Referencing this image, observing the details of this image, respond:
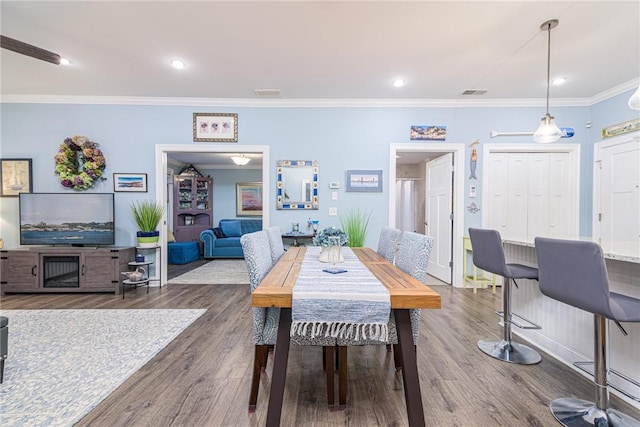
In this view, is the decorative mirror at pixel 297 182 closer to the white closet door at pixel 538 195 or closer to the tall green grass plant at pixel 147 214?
the tall green grass plant at pixel 147 214

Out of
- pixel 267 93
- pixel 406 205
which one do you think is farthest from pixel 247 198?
pixel 267 93

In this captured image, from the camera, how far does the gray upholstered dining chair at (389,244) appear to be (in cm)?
223

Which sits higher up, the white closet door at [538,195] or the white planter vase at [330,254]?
the white closet door at [538,195]

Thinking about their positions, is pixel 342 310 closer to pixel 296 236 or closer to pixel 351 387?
pixel 351 387

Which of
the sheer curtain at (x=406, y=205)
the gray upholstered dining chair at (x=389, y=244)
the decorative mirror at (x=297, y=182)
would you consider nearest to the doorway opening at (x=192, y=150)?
the decorative mirror at (x=297, y=182)

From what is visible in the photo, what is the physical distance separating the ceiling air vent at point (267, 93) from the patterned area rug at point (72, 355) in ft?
9.07

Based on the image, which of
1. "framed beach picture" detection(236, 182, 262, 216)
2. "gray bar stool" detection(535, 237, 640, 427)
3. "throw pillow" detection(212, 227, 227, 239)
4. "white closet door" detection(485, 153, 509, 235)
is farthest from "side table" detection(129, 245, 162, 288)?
"white closet door" detection(485, 153, 509, 235)

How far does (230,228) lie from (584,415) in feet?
21.5

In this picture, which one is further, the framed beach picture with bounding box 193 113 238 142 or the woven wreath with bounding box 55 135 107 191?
the framed beach picture with bounding box 193 113 238 142

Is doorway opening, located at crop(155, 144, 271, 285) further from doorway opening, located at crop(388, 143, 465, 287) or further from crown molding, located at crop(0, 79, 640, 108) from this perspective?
doorway opening, located at crop(388, 143, 465, 287)

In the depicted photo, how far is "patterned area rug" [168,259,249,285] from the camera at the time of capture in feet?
14.2

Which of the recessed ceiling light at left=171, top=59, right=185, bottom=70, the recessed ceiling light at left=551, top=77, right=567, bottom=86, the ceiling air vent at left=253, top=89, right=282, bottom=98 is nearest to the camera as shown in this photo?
the recessed ceiling light at left=171, top=59, right=185, bottom=70

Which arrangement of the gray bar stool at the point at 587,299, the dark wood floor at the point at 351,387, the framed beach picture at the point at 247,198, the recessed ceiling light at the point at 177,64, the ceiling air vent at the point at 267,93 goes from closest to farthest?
the gray bar stool at the point at 587,299
the dark wood floor at the point at 351,387
the recessed ceiling light at the point at 177,64
the ceiling air vent at the point at 267,93
the framed beach picture at the point at 247,198

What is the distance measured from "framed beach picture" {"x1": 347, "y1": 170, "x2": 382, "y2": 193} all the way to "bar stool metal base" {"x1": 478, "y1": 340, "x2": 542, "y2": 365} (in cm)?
236
